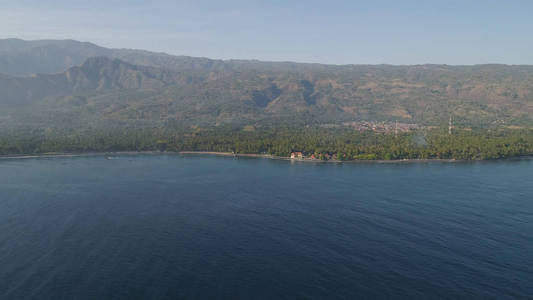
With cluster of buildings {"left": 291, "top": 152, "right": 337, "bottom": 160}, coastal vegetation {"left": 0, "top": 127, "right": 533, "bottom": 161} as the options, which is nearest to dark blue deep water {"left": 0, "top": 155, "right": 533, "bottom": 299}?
cluster of buildings {"left": 291, "top": 152, "right": 337, "bottom": 160}

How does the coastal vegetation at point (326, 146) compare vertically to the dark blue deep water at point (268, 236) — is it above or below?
above

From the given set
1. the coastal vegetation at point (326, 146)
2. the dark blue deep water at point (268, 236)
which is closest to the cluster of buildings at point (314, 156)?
the coastal vegetation at point (326, 146)

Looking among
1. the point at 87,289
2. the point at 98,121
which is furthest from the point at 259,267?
the point at 98,121

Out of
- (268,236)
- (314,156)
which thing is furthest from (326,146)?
(268,236)

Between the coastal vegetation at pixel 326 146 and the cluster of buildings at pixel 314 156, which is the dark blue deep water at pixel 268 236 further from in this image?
the coastal vegetation at pixel 326 146

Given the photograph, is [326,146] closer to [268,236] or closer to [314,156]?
[314,156]

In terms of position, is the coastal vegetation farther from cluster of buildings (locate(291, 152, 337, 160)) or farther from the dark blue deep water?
the dark blue deep water

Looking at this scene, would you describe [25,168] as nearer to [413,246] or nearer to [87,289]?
[87,289]

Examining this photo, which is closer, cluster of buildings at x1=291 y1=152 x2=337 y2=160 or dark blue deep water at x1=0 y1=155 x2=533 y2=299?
dark blue deep water at x1=0 y1=155 x2=533 y2=299
